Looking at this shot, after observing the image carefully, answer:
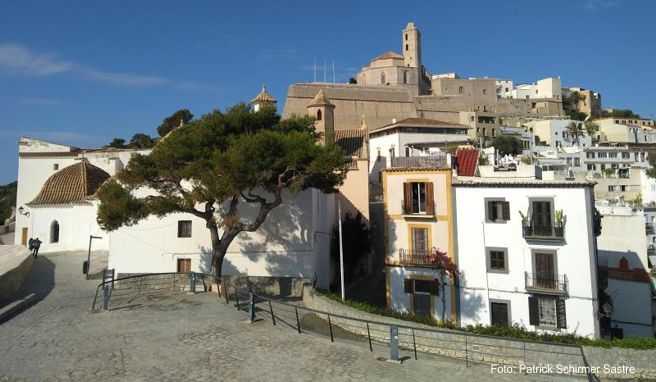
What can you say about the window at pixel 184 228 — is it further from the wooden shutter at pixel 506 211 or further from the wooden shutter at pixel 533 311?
the wooden shutter at pixel 533 311

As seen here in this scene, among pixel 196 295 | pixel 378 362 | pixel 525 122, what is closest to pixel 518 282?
pixel 378 362

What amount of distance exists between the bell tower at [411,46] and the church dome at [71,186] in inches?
2837

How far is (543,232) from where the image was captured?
18.9m

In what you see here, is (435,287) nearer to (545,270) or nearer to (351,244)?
(545,270)

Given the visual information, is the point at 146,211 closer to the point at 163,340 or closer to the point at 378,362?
the point at 163,340

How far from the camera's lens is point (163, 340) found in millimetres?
10500

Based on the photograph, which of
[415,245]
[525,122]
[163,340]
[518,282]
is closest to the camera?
[163,340]

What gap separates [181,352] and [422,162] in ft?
49.8

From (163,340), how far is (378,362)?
16.8 ft

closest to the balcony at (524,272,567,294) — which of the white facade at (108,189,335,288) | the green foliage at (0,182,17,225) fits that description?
the white facade at (108,189,335,288)

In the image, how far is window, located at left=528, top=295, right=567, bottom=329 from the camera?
60.6 feet

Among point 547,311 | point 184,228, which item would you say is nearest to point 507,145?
point 547,311

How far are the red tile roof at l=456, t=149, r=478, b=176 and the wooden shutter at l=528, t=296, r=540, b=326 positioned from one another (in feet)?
21.8

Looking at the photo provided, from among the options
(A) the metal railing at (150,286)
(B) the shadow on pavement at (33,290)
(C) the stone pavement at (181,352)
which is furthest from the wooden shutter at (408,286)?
(B) the shadow on pavement at (33,290)
